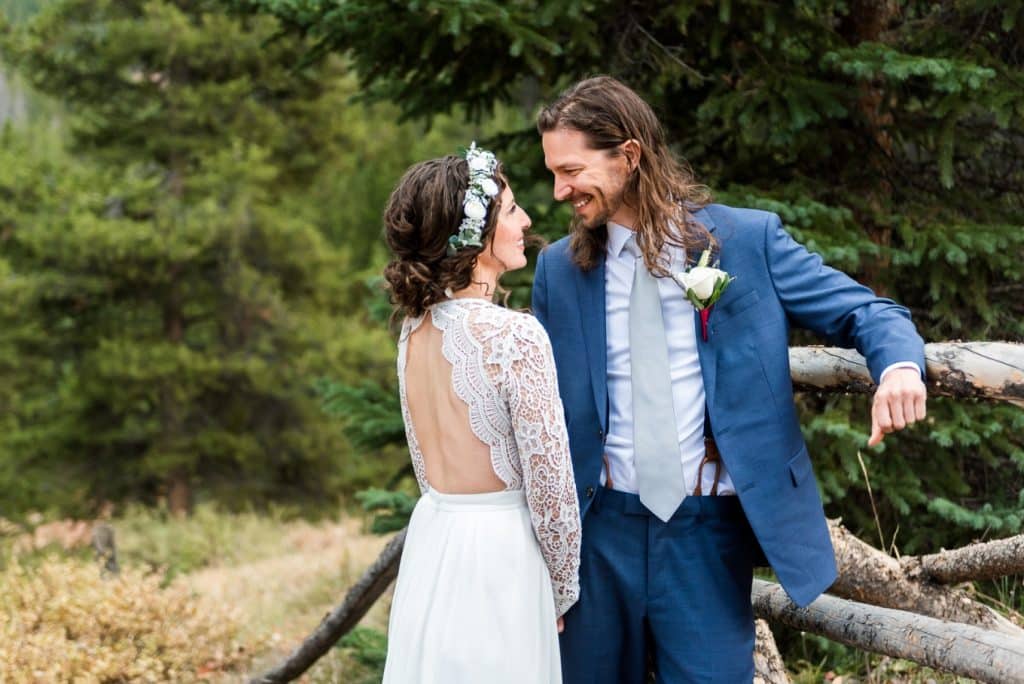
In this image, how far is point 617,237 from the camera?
2.79 metres

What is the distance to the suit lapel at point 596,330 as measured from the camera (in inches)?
105

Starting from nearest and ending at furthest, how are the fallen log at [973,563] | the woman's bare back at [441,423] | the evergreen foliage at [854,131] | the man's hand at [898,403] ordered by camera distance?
the man's hand at [898,403]
the woman's bare back at [441,423]
the fallen log at [973,563]
the evergreen foliage at [854,131]

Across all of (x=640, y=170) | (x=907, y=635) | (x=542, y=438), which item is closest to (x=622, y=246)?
(x=640, y=170)

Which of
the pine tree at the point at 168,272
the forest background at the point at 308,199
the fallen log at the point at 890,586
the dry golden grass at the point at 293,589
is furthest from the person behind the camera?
the pine tree at the point at 168,272

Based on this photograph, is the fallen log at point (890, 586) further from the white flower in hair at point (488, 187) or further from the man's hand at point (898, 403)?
the white flower in hair at point (488, 187)

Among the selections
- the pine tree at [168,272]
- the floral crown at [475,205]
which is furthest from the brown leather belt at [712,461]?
the pine tree at [168,272]

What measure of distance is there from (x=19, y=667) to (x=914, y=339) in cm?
460

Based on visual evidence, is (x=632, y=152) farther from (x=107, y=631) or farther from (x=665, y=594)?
(x=107, y=631)

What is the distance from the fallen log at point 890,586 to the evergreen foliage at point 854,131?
0.94 meters

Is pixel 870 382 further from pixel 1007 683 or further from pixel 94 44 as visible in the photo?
pixel 94 44

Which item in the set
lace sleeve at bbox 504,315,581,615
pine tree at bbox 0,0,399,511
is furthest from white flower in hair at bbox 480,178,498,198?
pine tree at bbox 0,0,399,511

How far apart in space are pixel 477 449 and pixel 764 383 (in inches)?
→ 28.4

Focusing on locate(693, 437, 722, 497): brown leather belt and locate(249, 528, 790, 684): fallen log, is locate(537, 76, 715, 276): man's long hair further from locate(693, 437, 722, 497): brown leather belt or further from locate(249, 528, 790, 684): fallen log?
Answer: locate(249, 528, 790, 684): fallen log

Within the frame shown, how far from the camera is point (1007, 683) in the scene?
257 centimetres
